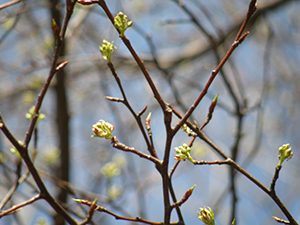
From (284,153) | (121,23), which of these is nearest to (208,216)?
(284,153)

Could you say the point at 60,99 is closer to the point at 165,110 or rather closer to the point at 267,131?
the point at 165,110

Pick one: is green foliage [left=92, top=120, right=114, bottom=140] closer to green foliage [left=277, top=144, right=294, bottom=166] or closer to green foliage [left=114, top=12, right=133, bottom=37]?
green foliage [left=114, top=12, right=133, bottom=37]

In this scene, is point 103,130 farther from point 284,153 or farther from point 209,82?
point 284,153

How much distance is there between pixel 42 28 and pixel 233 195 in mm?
2647

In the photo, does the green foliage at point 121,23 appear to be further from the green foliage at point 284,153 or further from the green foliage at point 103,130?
the green foliage at point 284,153

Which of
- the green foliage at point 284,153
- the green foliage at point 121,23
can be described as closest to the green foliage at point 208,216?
the green foliage at point 284,153

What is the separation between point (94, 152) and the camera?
4.62m

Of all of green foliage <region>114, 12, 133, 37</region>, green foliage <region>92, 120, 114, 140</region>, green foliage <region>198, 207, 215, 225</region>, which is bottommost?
green foliage <region>198, 207, 215, 225</region>

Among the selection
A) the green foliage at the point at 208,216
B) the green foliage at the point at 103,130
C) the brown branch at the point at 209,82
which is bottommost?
the green foliage at the point at 208,216

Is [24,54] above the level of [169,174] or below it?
above

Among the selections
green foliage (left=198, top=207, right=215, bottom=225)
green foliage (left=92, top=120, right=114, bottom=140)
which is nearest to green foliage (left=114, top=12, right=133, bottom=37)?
green foliage (left=92, top=120, right=114, bottom=140)

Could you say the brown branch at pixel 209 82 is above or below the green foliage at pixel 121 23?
below

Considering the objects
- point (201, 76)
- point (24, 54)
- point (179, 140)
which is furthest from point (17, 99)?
point (201, 76)


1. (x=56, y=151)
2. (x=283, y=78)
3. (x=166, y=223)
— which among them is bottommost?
(x=166, y=223)
